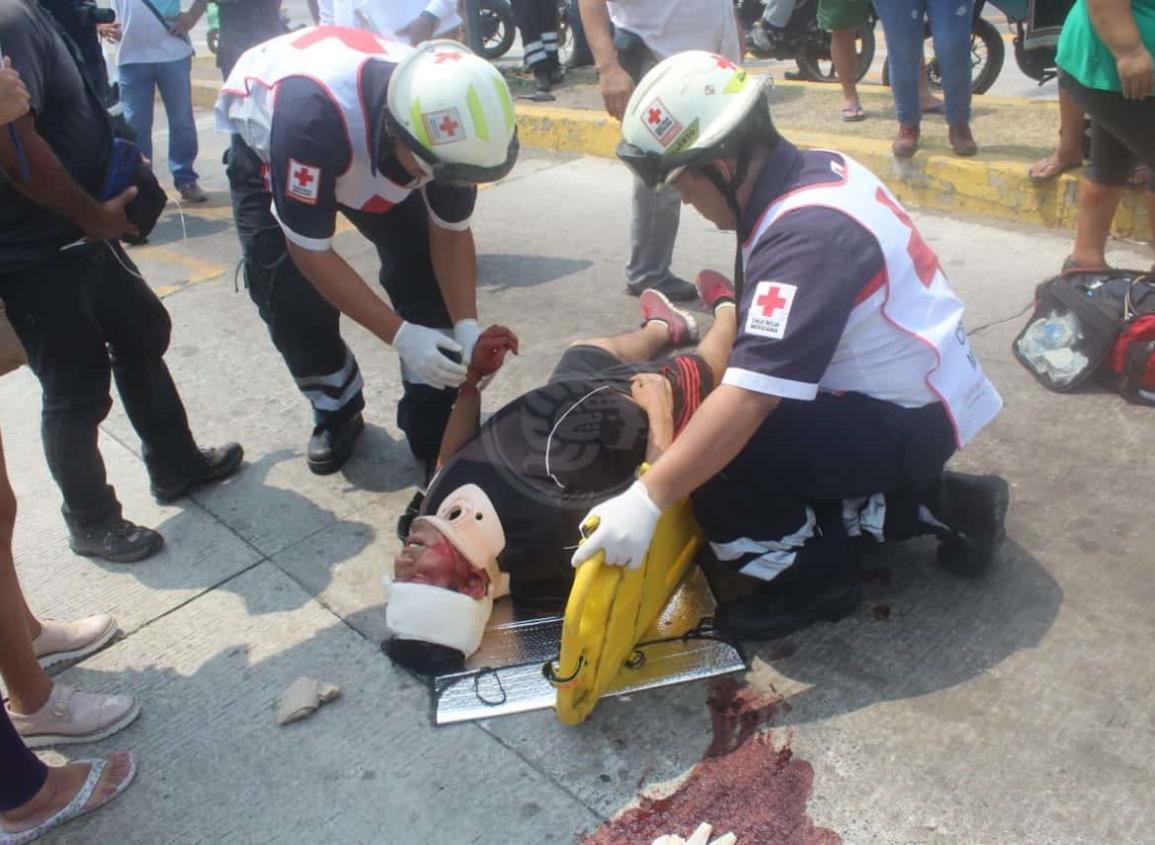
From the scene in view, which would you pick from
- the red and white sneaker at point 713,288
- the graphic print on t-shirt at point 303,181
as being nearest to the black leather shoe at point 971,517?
the red and white sneaker at point 713,288

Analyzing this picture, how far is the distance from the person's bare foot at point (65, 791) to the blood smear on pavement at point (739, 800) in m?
1.01

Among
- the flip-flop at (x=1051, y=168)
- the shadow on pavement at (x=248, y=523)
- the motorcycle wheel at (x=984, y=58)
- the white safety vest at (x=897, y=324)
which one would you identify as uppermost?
the white safety vest at (x=897, y=324)

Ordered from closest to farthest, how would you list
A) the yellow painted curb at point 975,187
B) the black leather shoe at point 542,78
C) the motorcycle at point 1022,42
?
the yellow painted curb at point 975,187 < the motorcycle at point 1022,42 < the black leather shoe at point 542,78

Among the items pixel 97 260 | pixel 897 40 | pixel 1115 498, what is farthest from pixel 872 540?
pixel 897 40

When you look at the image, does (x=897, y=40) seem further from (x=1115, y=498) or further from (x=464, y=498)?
(x=464, y=498)

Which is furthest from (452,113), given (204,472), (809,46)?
(809,46)

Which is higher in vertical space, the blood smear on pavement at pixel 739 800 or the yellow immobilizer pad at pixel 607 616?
the yellow immobilizer pad at pixel 607 616

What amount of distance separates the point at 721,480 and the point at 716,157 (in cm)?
72

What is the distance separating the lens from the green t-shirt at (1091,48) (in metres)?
3.42

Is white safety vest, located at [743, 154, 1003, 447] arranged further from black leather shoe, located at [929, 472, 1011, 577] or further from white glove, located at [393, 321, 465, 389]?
white glove, located at [393, 321, 465, 389]

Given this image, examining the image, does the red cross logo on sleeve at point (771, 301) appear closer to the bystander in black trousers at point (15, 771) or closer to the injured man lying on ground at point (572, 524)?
the injured man lying on ground at point (572, 524)

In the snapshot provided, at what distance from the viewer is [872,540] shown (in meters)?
2.65

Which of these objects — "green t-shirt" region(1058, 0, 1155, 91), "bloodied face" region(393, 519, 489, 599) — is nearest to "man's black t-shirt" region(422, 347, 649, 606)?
"bloodied face" region(393, 519, 489, 599)

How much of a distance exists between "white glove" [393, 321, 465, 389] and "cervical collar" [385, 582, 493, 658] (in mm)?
726
